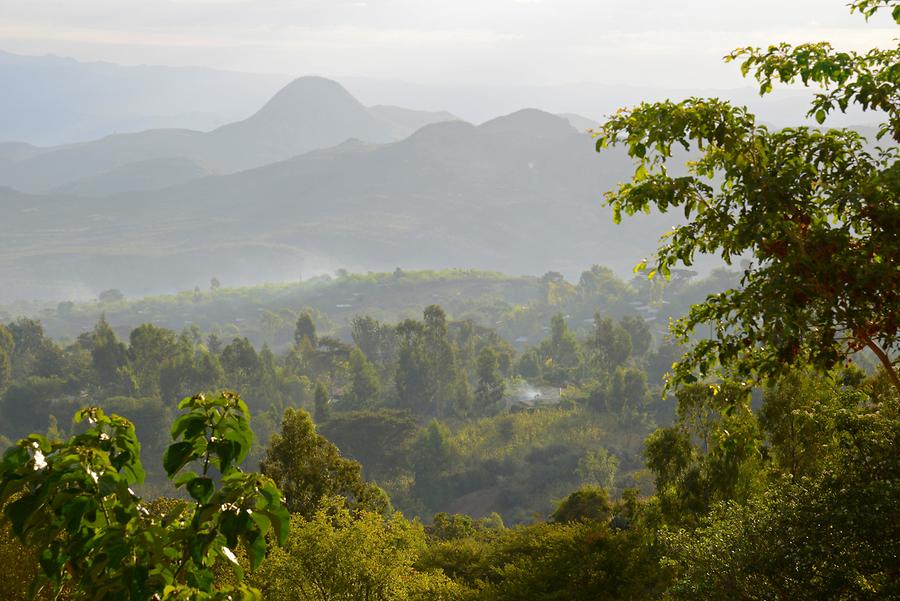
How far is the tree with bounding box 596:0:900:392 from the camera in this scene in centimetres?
723

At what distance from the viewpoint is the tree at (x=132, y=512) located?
3.84 m

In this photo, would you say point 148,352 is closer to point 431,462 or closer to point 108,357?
point 108,357

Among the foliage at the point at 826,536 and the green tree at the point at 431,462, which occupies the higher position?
the foliage at the point at 826,536

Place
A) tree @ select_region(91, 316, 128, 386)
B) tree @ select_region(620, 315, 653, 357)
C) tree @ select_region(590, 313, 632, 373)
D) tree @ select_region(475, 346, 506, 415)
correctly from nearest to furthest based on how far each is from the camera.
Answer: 1. tree @ select_region(475, 346, 506, 415)
2. tree @ select_region(91, 316, 128, 386)
3. tree @ select_region(590, 313, 632, 373)
4. tree @ select_region(620, 315, 653, 357)

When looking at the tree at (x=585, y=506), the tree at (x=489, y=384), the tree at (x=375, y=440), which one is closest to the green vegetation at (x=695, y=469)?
the tree at (x=585, y=506)

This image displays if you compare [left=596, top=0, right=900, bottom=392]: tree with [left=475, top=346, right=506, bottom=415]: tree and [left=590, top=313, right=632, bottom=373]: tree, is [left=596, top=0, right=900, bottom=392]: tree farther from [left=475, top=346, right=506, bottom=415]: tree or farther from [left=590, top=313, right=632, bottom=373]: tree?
[left=590, top=313, right=632, bottom=373]: tree

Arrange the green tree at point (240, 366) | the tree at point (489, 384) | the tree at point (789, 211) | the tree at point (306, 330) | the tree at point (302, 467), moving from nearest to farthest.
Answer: the tree at point (789, 211)
the tree at point (302, 467)
the tree at point (489, 384)
the green tree at point (240, 366)
the tree at point (306, 330)

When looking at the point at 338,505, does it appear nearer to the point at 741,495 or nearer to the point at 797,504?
the point at 741,495

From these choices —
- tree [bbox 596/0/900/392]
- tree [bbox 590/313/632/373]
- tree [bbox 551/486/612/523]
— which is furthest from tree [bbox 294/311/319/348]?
tree [bbox 596/0/900/392]

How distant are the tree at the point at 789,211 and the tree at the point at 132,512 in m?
4.78

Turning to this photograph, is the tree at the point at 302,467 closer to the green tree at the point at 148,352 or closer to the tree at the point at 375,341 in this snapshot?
the green tree at the point at 148,352

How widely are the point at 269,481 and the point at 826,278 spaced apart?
5396 millimetres

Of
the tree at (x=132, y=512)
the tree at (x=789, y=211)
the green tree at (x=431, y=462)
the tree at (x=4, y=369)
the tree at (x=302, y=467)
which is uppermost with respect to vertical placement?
the tree at (x=789, y=211)

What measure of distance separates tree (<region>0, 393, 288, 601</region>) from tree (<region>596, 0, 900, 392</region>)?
4778 mm
